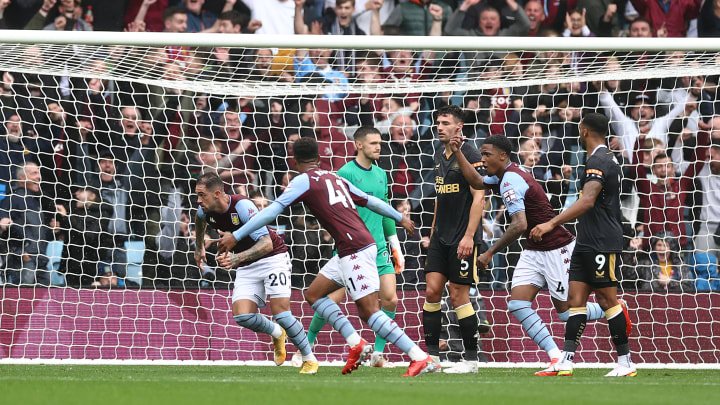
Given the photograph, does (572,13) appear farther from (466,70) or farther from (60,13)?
(60,13)

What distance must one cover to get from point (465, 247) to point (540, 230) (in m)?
0.64

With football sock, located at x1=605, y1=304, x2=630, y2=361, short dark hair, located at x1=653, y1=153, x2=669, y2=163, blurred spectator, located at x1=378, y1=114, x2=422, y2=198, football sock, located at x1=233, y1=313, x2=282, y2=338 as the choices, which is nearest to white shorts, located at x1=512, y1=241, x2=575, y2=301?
football sock, located at x1=605, y1=304, x2=630, y2=361

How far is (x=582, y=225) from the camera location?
7816mm

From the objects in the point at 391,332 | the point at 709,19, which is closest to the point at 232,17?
the point at 391,332

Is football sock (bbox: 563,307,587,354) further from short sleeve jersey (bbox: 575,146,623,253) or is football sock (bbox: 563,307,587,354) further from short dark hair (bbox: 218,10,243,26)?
short dark hair (bbox: 218,10,243,26)

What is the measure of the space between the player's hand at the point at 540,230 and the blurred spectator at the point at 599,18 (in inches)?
231

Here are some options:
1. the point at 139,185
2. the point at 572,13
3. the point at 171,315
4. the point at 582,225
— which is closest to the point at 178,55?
the point at 139,185

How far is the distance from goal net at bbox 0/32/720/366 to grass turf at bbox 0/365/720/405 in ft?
6.45

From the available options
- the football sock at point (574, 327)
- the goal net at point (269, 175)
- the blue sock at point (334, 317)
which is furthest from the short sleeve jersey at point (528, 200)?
the goal net at point (269, 175)

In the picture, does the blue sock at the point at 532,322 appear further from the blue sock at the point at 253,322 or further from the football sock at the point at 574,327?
the blue sock at the point at 253,322

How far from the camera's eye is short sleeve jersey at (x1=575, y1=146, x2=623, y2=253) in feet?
25.1

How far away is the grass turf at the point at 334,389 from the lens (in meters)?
5.19

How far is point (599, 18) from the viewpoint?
1284cm

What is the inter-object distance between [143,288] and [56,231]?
4.03 ft
